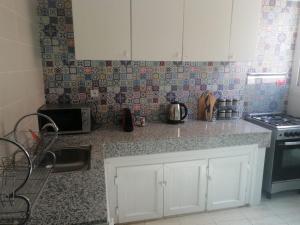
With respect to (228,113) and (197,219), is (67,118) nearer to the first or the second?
(197,219)

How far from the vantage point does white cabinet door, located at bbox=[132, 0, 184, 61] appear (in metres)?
2.03

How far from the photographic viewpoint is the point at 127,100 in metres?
2.50

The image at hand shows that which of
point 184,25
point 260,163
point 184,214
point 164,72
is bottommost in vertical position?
point 184,214

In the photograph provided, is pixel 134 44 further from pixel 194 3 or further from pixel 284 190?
pixel 284 190

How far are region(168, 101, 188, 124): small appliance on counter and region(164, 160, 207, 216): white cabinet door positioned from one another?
0.53m

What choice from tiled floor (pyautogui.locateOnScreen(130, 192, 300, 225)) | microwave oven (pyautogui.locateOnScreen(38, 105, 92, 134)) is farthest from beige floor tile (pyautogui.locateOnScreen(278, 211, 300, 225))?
microwave oven (pyautogui.locateOnScreen(38, 105, 92, 134))

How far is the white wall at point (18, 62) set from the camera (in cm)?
138

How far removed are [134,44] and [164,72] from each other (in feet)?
1.86

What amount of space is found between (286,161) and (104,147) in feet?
6.22

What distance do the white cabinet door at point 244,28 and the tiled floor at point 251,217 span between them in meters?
1.54

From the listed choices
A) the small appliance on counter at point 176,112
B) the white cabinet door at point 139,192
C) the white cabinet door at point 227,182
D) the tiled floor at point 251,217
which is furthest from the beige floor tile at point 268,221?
the small appliance on counter at point 176,112

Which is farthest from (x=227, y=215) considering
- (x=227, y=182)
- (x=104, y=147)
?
(x=104, y=147)

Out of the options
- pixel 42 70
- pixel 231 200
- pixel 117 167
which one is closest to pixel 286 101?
pixel 231 200

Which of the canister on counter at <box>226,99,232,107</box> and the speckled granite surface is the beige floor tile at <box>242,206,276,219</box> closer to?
the speckled granite surface
